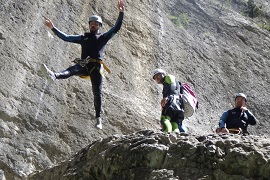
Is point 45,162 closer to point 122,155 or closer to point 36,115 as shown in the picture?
point 36,115

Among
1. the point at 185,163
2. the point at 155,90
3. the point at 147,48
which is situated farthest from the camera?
the point at 147,48

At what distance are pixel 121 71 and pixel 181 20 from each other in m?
4.43

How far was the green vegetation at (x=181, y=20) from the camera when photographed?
16.3m

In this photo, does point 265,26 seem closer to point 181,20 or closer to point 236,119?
point 181,20

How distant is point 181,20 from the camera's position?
16703 millimetres

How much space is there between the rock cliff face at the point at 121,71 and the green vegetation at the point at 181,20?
4cm

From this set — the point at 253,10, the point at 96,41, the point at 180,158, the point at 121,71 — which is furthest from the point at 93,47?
the point at 253,10

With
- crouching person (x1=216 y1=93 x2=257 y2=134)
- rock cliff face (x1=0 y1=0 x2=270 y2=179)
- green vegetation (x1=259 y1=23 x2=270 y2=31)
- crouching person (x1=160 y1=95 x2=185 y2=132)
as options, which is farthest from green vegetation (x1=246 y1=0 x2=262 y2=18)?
crouching person (x1=160 y1=95 x2=185 y2=132)

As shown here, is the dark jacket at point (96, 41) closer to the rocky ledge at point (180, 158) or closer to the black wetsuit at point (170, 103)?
the black wetsuit at point (170, 103)

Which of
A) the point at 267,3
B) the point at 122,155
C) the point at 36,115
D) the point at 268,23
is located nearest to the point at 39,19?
the point at 36,115

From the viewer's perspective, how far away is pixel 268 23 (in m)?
19.3

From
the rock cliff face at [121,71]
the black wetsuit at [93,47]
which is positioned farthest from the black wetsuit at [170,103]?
the rock cliff face at [121,71]

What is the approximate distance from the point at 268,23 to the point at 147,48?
682 cm

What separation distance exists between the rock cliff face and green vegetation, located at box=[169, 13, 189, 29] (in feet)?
0.14
